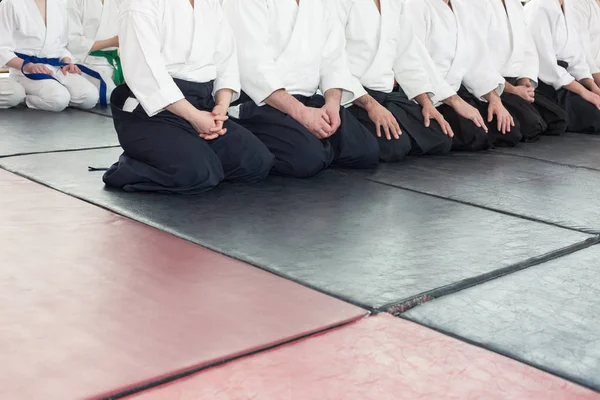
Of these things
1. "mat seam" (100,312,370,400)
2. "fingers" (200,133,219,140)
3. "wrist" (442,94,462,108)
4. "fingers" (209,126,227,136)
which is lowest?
"mat seam" (100,312,370,400)

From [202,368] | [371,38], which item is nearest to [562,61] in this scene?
[371,38]

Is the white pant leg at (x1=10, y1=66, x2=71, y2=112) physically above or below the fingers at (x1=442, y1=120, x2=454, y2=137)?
below

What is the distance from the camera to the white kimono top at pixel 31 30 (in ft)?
16.7

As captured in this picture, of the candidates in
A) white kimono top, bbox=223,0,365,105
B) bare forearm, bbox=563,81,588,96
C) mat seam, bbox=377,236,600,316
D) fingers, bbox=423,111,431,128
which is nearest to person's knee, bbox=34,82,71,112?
white kimono top, bbox=223,0,365,105

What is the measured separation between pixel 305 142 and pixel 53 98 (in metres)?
2.39

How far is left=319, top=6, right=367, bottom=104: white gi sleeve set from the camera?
3.45 metres

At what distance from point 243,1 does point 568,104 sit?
2690mm

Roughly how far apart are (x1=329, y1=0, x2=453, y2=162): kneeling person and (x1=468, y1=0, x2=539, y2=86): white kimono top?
27.9 inches

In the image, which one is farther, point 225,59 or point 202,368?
point 225,59

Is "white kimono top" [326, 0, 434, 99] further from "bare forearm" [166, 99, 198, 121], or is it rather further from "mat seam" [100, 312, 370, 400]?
"mat seam" [100, 312, 370, 400]

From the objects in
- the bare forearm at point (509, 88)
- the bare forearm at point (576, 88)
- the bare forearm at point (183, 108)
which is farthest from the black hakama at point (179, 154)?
the bare forearm at point (576, 88)

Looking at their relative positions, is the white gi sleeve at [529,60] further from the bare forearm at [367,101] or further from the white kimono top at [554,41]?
the bare forearm at [367,101]

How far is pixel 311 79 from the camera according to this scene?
340 centimetres

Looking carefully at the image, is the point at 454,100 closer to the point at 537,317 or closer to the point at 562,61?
the point at 562,61
